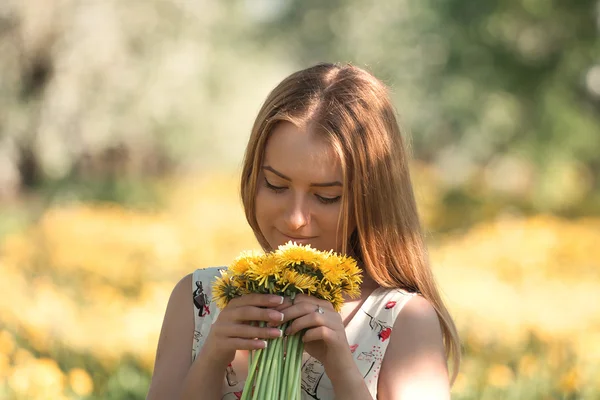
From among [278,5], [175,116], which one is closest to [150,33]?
[175,116]

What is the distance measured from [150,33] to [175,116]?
4.83 ft

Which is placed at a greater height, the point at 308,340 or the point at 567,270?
the point at 567,270

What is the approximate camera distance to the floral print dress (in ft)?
6.18

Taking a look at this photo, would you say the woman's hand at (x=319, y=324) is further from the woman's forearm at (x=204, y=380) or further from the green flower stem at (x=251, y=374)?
the woman's forearm at (x=204, y=380)

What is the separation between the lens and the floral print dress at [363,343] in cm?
188

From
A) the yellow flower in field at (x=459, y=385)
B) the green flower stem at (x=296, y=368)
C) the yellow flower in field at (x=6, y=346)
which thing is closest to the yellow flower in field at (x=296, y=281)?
the green flower stem at (x=296, y=368)

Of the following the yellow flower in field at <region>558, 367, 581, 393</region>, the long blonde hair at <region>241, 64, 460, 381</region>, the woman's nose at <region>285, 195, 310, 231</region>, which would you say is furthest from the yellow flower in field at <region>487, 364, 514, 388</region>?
the woman's nose at <region>285, 195, 310, 231</region>

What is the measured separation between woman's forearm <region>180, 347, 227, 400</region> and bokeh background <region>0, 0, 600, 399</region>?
1538 mm

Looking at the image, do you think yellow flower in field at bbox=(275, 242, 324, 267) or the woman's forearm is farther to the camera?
the woman's forearm

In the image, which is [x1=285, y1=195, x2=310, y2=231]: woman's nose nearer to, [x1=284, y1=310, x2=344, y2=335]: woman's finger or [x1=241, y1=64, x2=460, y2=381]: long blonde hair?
[x1=241, y1=64, x2=460, y2=381]: long blonde hair

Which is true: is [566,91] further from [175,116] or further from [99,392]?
[99,392]

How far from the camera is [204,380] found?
1.80 m

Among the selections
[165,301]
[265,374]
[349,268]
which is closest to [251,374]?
[265,374]

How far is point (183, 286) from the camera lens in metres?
2.10
